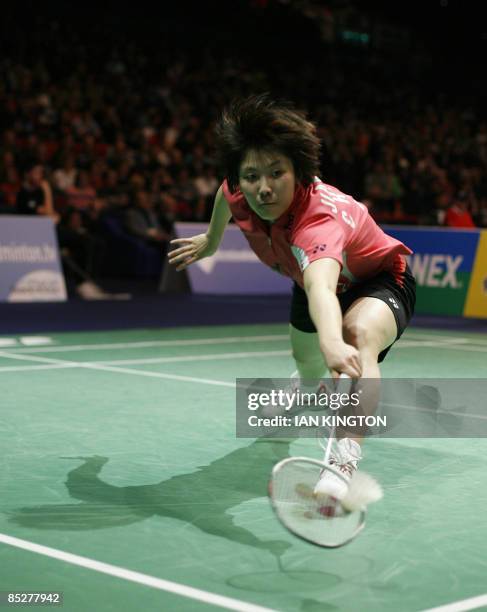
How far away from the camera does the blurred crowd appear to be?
15.3m

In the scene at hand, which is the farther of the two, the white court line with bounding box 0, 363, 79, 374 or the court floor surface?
the white court line with bounding box 0, 363, 79, 374

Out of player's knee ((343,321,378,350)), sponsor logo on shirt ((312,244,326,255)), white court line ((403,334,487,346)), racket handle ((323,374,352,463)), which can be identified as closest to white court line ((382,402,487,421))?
racket handle ((323,374,352,463))

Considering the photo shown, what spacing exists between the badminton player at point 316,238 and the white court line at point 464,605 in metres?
0.48

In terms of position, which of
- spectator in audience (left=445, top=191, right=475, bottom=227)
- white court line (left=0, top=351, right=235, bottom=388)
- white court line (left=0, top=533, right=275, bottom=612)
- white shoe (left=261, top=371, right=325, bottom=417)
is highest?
white court line (left=0, top=533, right=275, bottom=612)

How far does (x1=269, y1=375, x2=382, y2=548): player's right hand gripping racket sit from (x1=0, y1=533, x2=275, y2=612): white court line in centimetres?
29

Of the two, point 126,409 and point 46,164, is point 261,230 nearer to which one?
point 126,409

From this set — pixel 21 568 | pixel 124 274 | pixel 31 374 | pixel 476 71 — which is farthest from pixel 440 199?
pixel 21 568

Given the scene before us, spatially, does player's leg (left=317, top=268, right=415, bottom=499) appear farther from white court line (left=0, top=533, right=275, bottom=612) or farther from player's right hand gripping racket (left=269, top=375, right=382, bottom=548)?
white court line (left=0, top=533, right=275, bottom=612)

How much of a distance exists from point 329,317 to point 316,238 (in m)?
0.42

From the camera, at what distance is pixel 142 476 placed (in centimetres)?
413

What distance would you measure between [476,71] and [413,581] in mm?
31210

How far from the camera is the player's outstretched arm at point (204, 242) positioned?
450 centimetres

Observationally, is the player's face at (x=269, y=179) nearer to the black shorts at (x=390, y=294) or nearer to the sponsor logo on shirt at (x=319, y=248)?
the sponsor logo on shirt at (x=319, y=248)

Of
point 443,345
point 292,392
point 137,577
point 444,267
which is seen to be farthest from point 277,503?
point 444,267
